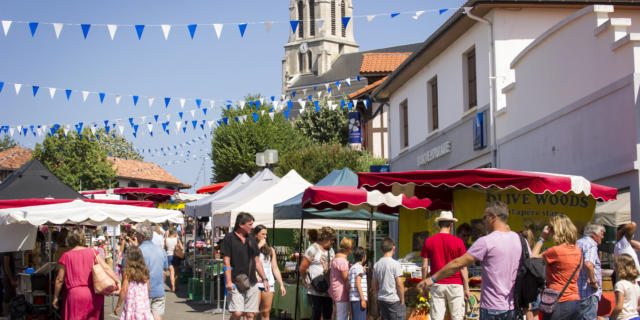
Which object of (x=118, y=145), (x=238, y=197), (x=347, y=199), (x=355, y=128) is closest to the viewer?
(x=347, y=199)

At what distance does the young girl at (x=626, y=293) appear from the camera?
7.89 m

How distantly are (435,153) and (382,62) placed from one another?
39.9 ft

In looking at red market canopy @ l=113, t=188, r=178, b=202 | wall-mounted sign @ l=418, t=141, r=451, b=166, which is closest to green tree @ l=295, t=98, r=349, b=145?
red market canopy @ l=113, t=188, r=178, b=202

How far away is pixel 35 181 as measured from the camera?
16969 millimetres

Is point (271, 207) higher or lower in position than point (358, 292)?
higher

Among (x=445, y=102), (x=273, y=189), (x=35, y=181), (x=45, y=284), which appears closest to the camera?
(x=45, y=284)

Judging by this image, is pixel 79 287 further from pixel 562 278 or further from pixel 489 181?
pixel 562 278

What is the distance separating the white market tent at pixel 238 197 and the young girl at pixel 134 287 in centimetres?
649

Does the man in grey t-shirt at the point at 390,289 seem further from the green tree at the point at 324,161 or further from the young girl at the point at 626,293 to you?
the green tree at the point at 324,161

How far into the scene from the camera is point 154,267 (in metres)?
9.95

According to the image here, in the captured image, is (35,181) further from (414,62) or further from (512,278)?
(512,278)

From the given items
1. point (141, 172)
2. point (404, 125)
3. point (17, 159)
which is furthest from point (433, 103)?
point (141, 172)

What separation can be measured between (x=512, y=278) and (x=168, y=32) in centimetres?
951

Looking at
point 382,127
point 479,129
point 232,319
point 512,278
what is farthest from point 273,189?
point 382,127
